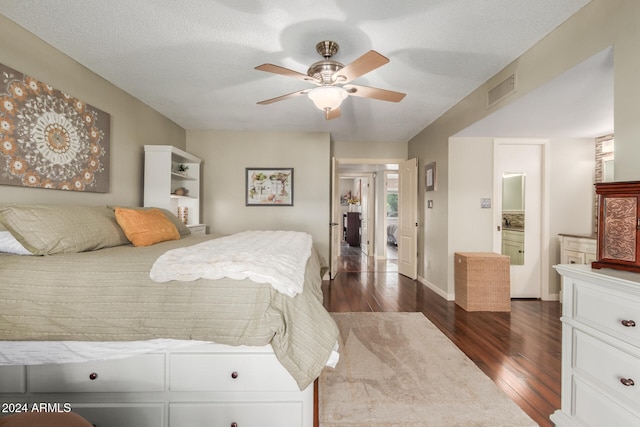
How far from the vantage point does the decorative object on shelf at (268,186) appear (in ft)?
15.2

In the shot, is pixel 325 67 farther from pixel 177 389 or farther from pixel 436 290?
pixel 436 290

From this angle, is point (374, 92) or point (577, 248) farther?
point (577, 248)

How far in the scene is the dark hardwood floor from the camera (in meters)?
1.89

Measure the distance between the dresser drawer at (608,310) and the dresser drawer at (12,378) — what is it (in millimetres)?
2764

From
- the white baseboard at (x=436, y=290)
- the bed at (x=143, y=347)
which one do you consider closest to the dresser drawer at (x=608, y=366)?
the bed at (x=143, y=347)

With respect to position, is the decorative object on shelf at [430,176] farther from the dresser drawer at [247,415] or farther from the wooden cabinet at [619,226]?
the dresser drawer at [247,415]

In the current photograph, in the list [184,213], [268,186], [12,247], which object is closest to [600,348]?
[12,247]

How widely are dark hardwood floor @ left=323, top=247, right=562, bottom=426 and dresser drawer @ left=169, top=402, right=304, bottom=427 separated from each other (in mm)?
1397

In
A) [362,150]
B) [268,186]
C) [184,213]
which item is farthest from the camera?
[362,150]

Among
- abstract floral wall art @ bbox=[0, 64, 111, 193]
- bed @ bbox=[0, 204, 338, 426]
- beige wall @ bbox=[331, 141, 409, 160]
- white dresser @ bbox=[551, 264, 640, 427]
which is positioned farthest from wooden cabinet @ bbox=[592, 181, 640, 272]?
beige wall @ bbox=[331, 141, 409, 160]

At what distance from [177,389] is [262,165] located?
366 centimetres

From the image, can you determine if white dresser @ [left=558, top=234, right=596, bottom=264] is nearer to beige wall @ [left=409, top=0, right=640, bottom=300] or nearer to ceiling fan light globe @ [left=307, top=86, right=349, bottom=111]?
beige wall @ [left=409, top=0, right=640, bottom=300]

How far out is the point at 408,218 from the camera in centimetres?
502

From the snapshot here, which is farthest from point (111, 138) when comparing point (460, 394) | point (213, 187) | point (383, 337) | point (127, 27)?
point (460, 394)
